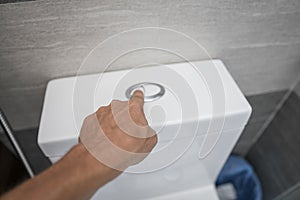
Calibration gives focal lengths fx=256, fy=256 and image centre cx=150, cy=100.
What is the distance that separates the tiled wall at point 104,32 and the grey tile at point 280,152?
0.25 m

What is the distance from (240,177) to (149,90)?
721mm

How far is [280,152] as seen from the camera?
99cm

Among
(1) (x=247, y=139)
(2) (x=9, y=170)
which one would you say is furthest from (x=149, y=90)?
(1) (x=247, y=139)

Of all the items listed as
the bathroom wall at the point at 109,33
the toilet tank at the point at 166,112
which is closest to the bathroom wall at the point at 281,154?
the bathroom wall at the point at 109,33

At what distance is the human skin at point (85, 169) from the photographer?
39 centimetres

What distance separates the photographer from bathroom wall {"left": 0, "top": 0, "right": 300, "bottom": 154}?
1.75ft

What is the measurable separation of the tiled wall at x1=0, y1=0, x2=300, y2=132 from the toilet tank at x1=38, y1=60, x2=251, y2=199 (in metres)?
0.06

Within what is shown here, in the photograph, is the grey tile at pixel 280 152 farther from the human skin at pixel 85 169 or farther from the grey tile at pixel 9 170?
the grey tile at pixel 9 170

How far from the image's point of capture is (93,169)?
1.36 ft

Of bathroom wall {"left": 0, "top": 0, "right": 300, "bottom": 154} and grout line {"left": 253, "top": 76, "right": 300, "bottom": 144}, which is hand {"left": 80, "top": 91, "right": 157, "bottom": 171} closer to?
bathroom wall {"left": 0, "top": 0, "right": 300, "bottom": 154}

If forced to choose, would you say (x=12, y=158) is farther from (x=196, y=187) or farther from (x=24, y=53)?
(x=196, y=187)

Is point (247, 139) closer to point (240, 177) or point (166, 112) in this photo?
point (240, 177)

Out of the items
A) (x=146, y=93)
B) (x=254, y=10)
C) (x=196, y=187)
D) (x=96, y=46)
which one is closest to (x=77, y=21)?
(x=96, y=46)

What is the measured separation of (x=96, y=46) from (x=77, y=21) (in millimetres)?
81
